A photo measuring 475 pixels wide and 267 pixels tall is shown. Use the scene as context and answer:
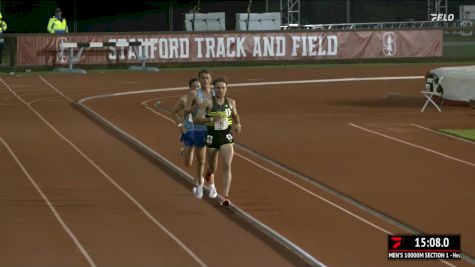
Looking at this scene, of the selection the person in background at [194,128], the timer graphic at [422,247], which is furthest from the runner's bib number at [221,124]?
the timer graphic at [422,247]

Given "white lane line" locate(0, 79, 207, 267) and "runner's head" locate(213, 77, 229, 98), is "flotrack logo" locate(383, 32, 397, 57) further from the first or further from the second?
"runner's head" locate(213, 77, 229, 98)

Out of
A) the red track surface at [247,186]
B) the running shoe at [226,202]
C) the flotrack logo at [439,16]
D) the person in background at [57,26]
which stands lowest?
the red track surface at [247,186]

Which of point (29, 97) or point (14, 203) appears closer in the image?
point (14, 203)

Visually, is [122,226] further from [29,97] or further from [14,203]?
[29,97]

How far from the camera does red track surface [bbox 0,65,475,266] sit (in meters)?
13.7

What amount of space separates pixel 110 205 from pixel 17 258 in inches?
142

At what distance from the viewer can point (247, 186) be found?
18.5m

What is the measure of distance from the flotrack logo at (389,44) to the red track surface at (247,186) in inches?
547

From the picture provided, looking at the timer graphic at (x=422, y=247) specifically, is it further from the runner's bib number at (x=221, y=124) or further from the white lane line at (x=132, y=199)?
the runner's bib number at (x=221, y=124)

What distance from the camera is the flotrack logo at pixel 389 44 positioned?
46719 millimetres

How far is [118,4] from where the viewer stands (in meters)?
58.4

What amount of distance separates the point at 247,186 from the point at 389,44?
2930 cm

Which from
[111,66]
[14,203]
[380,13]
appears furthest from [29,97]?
[380,13]

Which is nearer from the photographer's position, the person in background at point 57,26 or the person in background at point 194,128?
the person in background at point 194,128
